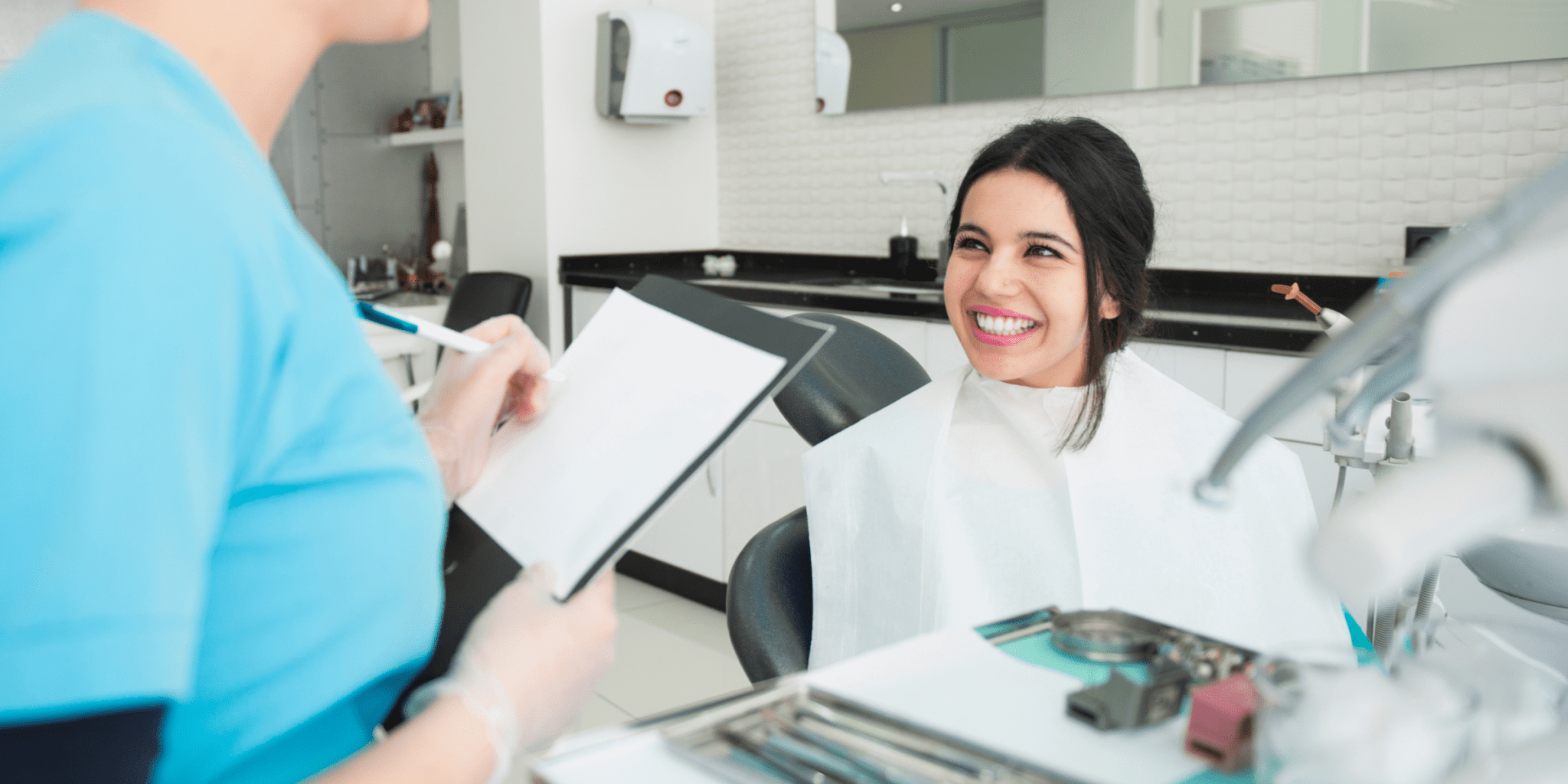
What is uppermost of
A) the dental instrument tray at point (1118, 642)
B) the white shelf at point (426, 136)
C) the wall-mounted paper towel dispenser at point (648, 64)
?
the wall-mounted paper towel dispenser at point (648, 64)

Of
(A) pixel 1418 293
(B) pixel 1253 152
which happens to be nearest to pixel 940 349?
(B) pixel 1253 152

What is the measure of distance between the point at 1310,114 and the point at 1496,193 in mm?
442

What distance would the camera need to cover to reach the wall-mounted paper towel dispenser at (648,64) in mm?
3709

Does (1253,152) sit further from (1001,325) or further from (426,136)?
(426,136)

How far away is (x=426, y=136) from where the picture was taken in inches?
180

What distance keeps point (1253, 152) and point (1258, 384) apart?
873mm

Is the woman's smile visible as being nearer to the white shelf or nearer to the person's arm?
the person's arm

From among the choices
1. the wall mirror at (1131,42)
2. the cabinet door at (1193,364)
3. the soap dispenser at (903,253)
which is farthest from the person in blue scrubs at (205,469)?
the soap dispenser at (903,253)

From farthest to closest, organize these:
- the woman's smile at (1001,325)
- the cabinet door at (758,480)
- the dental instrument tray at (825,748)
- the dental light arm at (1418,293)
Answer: the cabinet door at (758,480), the woman's smile at (1001,325), the dental instrument tray at (825,748), the dental light arm at (1418,293)

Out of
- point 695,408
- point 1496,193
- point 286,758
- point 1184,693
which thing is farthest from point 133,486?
point 1496,193

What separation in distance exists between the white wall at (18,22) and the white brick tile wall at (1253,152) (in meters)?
2.44

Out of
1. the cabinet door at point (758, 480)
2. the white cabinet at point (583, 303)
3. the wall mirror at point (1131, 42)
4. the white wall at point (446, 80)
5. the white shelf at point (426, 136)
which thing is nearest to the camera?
the wall mirror at point (1131, 42)

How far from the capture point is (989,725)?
64cm

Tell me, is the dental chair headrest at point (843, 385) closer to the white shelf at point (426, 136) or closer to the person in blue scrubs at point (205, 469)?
the person in blue scrubs at point (205, 469)
